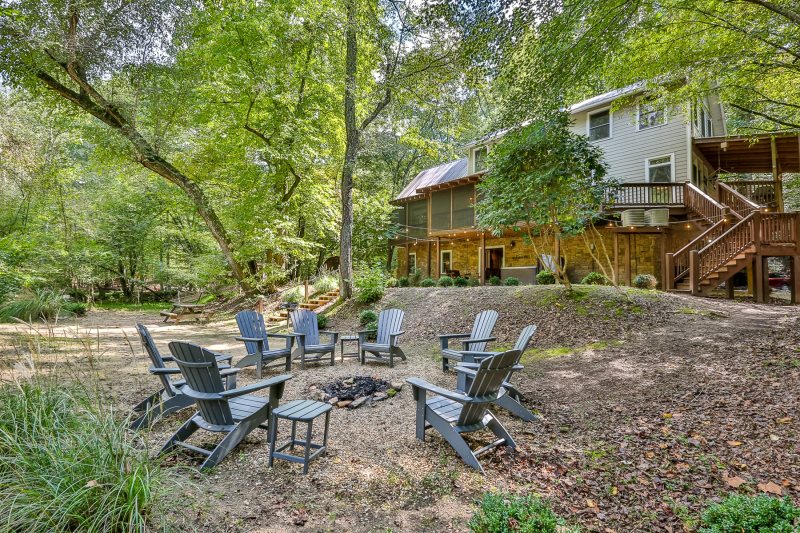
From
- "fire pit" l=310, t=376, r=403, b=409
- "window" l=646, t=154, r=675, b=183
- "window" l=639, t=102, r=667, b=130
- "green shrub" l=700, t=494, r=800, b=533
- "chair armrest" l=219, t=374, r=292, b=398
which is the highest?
"window" l=639, t=102, r=667, b=130

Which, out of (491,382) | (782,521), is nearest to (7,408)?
(491,382)

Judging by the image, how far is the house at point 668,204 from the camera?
878 centimetres

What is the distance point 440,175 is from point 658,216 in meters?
10.1

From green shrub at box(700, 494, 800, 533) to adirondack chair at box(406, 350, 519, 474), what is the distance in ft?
4.56

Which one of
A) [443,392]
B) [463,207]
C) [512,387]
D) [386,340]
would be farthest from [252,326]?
[463,207]

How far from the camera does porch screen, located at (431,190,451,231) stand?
16.9 meters

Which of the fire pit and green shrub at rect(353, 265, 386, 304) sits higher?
green shrub at rect(353, 265, 386, 304)

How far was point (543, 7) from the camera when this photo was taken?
5.01 meters

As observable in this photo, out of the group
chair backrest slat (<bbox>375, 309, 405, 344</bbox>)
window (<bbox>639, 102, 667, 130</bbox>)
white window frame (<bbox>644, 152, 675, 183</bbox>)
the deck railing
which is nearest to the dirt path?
chair backrest slat (<bbox>375, 309, 405, 344</bbox>)

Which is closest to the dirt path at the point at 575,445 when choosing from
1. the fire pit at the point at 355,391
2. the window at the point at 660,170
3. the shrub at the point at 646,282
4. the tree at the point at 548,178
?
the fire pit at the point at 355,391

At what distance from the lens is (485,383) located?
3080 mm

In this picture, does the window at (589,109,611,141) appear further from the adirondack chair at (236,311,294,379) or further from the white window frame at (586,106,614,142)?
the adirondack chair at (236,311,294,379)

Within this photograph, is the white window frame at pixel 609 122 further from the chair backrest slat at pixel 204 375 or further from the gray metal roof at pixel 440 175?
the chair backrest slat at pixel 204 375

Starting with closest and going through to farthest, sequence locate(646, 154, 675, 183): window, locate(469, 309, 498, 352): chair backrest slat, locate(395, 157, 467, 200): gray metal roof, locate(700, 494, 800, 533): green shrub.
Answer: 1. locate(700, 494, 800, 533): green shrub
2. locate(469, 309, 498, 352): chair backrest slat
3. locate(646, 154, 675, 183): window
4. locate(395, 157, 467, 200): gray metal roof
